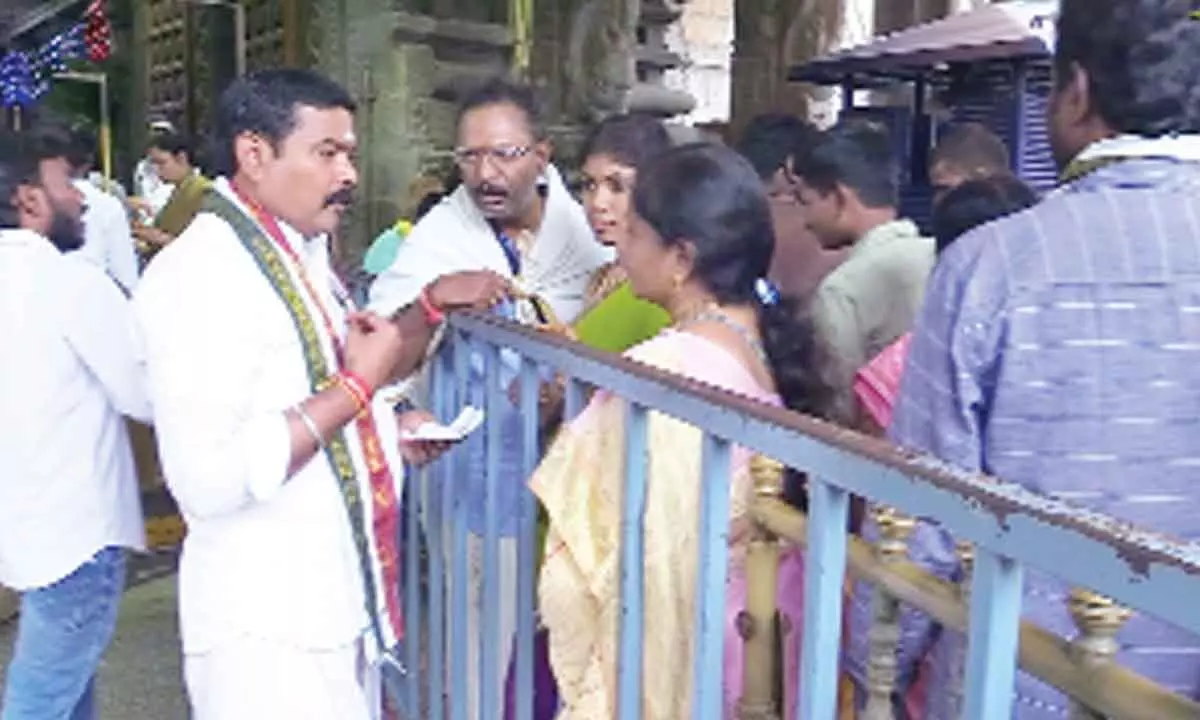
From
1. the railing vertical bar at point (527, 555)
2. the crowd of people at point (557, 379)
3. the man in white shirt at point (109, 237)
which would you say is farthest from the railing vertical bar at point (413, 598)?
the man in white shirt at point (109, 237)

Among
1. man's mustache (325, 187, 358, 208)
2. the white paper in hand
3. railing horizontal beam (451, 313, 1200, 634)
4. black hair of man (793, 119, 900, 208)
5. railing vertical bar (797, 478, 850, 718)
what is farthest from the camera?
black hair of man (793, 119, 900, 208)

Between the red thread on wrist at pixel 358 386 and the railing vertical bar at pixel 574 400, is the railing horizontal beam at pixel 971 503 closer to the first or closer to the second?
the railing vertical bar at pixel 574 400

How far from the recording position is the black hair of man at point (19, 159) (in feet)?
9.37

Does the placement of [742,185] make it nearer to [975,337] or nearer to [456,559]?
[975,337]

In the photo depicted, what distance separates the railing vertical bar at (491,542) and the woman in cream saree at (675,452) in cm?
35

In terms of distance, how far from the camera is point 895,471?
1.04 m

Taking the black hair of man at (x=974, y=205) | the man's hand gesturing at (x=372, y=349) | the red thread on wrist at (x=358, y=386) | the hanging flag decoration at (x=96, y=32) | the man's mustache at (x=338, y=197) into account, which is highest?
the hanging flag decoration at (x=96, y=32)

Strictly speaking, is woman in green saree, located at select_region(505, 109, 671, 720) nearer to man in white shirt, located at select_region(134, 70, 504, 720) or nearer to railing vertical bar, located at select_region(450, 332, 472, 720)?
railing vertical bar, located at select_region(450, 332, 472, 720)

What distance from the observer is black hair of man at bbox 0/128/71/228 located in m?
2.86

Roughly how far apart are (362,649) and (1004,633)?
4.33 feet

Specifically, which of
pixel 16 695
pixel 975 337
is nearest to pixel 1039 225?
pixel 975 337

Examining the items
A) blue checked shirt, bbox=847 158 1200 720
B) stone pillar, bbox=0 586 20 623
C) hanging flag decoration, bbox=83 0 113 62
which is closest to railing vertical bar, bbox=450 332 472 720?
blue checked shirt, bbox=847 158 1200 720

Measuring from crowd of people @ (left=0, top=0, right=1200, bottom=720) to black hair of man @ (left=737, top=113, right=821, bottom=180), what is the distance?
0.22m

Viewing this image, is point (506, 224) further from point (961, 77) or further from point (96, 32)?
point (96, 32)
